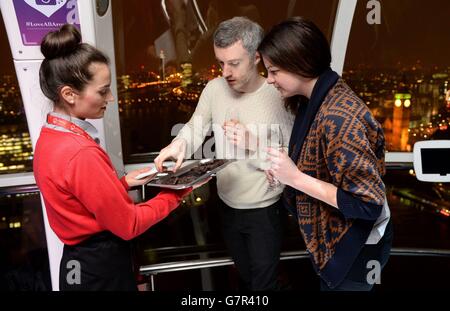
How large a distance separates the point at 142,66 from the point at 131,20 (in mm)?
262

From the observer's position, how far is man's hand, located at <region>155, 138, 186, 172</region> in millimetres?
1600

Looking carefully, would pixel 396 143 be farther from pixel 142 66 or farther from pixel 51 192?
pixel 51 192

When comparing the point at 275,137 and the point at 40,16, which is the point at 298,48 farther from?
the point at 40,16

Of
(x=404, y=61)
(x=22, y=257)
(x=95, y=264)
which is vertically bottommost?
(x=22, y=257)

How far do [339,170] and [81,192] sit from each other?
81 cm

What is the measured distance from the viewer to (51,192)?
1.29 meters

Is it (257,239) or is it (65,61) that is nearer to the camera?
(65,61)

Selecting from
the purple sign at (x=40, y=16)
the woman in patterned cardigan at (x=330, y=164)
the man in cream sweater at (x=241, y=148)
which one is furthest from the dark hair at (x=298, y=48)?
the purple sign at (x=40, y=16)

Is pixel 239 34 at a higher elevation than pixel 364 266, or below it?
higher

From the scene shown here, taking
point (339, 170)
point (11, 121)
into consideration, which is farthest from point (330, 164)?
point (11, 121)

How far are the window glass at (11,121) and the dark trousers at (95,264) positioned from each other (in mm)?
839

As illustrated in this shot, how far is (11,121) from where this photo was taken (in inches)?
85.7

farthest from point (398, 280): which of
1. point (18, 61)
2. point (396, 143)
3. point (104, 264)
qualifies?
point (18, 61)

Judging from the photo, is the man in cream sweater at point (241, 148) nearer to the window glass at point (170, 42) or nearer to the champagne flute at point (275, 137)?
the champagne flute at point (275, 137)
